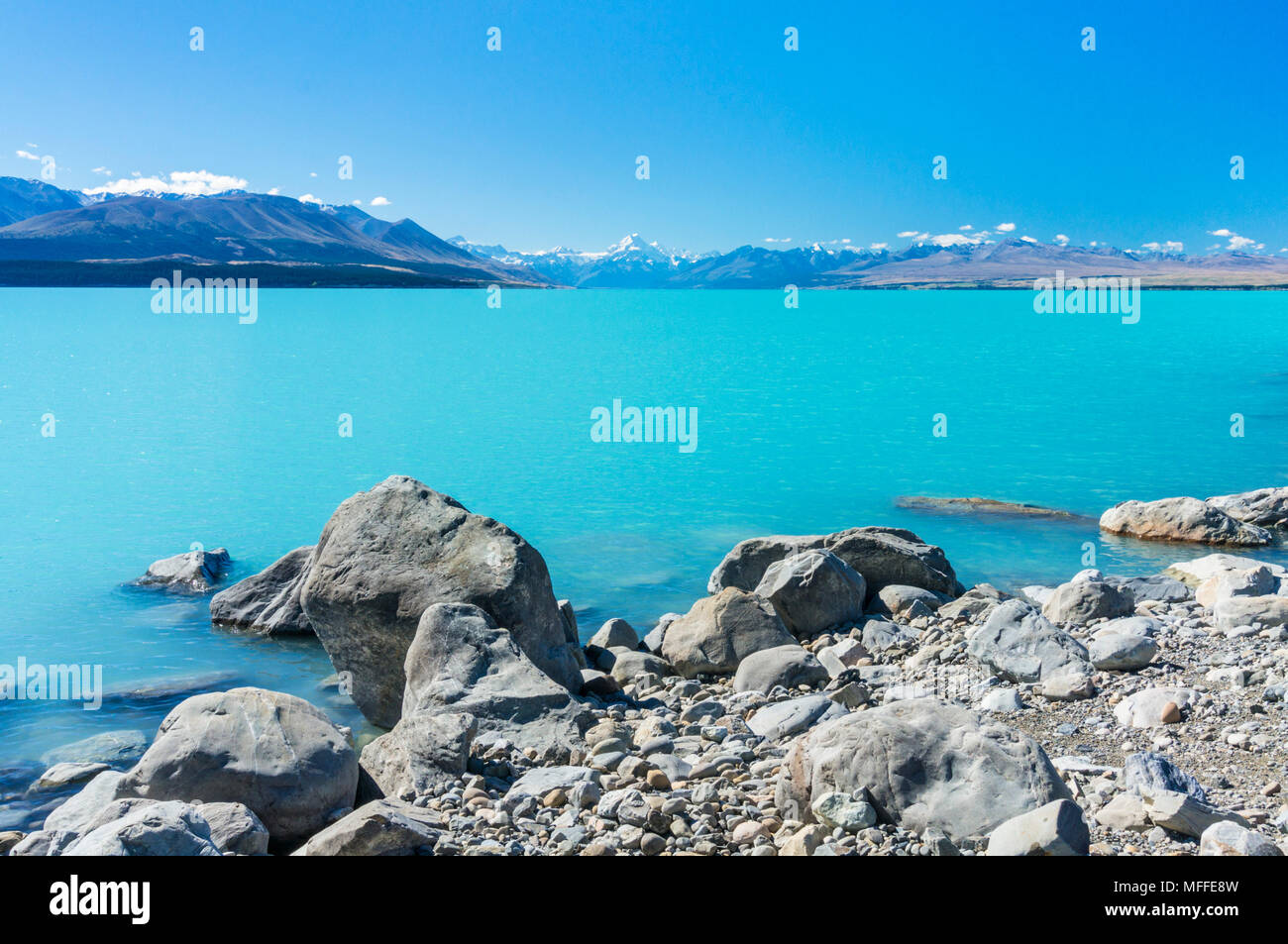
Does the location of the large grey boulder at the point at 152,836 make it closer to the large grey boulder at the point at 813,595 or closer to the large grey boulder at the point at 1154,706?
the large grey boulder at the point at 1154,706

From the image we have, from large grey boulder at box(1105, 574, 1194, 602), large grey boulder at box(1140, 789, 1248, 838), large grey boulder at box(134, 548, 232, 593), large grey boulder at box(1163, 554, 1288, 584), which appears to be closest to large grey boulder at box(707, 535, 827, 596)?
large grey boulder at box(1105, 574, 1194, 602)

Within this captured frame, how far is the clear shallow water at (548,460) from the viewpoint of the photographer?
55.8 ft

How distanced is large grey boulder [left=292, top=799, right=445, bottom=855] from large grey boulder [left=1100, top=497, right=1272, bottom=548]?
1928 cm

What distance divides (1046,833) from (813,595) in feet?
27.7

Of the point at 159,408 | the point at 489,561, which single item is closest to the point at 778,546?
the point at 489,561

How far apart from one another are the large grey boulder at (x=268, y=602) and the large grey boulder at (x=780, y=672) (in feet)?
24.2

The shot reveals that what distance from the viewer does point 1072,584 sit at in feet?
44.2

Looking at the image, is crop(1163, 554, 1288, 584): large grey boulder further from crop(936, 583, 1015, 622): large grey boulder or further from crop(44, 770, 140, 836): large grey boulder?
crop(44, 770, 140, 836): large grey boulder

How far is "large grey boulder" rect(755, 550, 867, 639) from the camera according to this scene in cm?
1417

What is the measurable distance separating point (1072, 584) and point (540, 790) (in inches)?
356

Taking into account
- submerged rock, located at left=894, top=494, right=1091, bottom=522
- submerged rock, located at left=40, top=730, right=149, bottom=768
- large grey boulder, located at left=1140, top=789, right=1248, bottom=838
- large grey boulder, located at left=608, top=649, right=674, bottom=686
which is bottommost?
submerged rock, located at left=40, top=730, right=149, bottom=768

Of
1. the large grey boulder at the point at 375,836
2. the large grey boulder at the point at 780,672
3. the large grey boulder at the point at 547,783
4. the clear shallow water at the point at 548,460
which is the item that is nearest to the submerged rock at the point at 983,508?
the clear shallow water at the point at 548,460

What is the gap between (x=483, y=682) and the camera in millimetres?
9742
